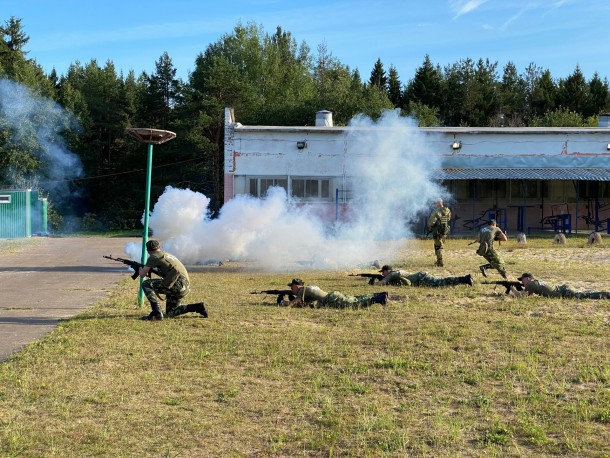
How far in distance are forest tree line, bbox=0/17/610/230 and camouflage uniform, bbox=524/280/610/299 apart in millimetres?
29415

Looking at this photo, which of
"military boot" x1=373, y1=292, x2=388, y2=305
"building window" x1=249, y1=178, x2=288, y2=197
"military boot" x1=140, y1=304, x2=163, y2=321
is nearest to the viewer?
"military boot" x1=140, y1=304, x2=163, y2=321

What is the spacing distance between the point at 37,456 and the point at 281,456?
1.91 m

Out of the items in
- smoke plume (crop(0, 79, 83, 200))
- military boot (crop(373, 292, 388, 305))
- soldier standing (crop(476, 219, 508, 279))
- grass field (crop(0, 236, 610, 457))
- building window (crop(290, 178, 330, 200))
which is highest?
smoke plume (crop(0, 79, 83, 200))

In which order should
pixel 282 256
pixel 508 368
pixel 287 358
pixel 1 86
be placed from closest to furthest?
pixel 508 368 < pixel 287 358 < pixel 282 256 < pixel 1 86

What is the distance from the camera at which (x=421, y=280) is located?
14.6 metres

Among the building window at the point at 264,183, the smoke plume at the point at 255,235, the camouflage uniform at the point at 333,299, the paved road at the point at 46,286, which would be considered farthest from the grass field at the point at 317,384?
the building window at the point at 264,183

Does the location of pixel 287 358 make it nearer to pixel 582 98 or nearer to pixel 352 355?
pixel 352 355

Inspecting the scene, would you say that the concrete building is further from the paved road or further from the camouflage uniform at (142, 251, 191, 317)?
the camouflage uniform at (142, 251, 191, 317)

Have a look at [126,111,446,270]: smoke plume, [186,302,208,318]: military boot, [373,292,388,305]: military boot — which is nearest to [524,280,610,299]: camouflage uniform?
[373,292,388,305]: military boot

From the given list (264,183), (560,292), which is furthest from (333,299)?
(264,183)

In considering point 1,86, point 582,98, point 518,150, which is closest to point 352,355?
point 518,150

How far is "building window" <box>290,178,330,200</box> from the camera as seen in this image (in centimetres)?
3375

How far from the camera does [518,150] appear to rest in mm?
33781

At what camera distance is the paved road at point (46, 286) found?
10070 millimetres
